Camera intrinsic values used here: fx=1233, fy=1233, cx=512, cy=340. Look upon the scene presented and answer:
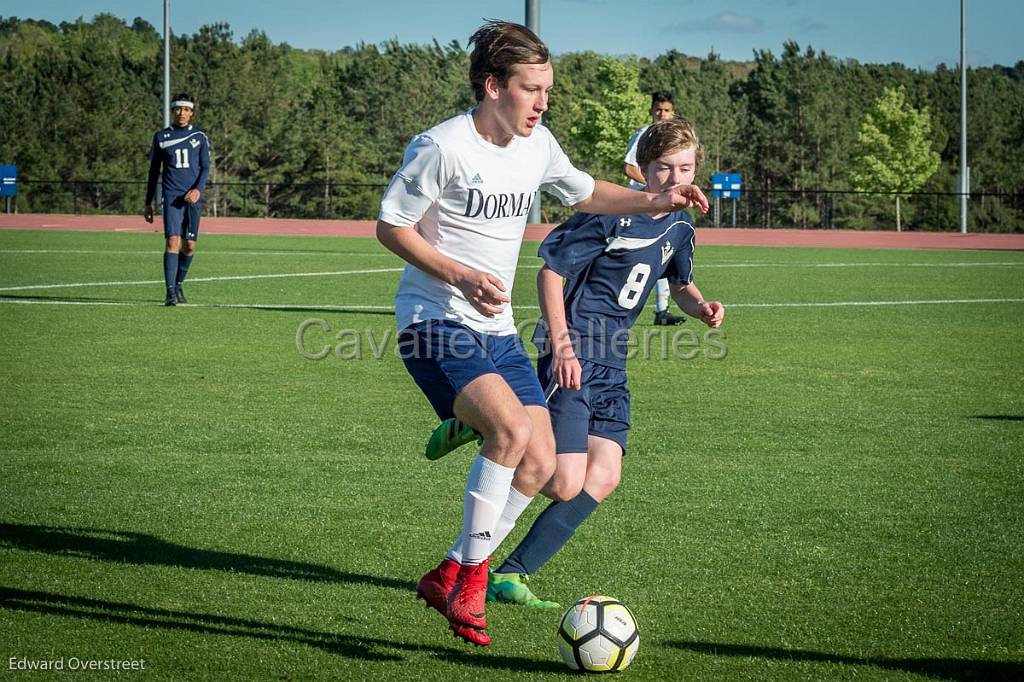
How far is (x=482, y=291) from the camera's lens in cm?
397

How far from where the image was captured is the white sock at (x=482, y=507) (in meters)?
4.10

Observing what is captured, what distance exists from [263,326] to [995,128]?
3224 inches

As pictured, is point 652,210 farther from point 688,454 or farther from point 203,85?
point 203,85

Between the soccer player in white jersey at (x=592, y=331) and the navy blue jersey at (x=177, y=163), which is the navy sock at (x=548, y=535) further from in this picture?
the navy blue jersey at (x=177, y=163)

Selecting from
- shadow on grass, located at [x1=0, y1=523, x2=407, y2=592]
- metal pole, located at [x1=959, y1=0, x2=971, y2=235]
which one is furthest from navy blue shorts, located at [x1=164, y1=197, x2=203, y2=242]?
metal pole, located at [x1=959, y1=0, x2=971, y2=235]

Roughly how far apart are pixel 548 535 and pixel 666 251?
4.31 ft

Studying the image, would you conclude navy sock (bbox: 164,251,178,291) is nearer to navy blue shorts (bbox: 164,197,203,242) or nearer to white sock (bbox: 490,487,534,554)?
navy blue shorts (bbox: 164,197,203,242)

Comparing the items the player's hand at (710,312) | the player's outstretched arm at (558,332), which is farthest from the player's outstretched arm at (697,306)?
the player's outstretched arm at (558,332)

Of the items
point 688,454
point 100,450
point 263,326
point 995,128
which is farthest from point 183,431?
point 995,128

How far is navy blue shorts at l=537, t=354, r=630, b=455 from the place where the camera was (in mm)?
4676

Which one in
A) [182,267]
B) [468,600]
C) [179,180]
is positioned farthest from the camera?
[182,267]

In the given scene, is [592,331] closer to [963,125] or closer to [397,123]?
[963,125]

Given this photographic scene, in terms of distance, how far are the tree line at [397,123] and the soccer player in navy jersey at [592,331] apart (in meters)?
46.1

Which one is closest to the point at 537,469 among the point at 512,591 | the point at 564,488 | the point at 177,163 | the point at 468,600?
the point at 564,488
